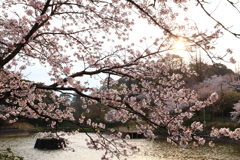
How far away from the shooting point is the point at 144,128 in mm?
3967

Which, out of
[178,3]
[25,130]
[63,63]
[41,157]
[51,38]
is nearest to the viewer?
[178,3]

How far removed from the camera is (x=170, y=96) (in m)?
4.04

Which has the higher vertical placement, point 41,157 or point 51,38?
point 51,38

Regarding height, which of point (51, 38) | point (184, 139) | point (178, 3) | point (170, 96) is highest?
point (51, 38)

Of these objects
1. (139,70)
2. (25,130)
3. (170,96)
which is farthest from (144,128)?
(25,130)

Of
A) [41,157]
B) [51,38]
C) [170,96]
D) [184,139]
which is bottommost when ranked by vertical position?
[41,157]

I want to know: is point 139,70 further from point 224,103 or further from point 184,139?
point 224,103

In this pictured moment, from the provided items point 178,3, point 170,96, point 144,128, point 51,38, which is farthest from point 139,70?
point 51,38

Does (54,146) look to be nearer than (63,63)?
No

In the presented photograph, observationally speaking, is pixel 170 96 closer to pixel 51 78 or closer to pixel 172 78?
pixel 172 78

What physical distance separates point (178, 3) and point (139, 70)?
1401 mm


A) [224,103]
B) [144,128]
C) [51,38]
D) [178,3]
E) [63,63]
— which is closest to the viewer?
[178,3]

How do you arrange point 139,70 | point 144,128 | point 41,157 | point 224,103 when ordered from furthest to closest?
point 224,103
point 41,157
point 139,70
point 144,128

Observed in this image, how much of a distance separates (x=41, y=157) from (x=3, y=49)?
33.6ft
